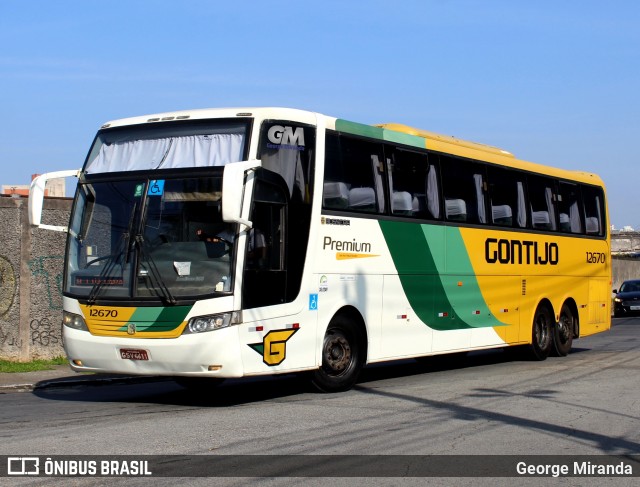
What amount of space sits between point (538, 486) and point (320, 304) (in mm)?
5482

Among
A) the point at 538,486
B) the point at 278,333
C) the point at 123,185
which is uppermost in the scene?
the point at 123,185

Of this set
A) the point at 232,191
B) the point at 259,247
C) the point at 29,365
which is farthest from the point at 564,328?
the point at 232,191

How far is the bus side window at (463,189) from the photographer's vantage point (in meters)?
15.5

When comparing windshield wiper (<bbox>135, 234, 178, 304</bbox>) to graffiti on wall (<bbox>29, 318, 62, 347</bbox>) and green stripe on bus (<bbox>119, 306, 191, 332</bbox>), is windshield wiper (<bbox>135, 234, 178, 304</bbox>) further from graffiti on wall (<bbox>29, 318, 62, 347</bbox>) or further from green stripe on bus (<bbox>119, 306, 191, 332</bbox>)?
graffiti on wall (<bbox>29, 318, 62, 347</bbox>)

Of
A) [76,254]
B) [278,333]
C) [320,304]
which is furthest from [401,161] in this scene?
[76,254]

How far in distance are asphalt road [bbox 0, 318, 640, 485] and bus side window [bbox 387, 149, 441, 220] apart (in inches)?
102

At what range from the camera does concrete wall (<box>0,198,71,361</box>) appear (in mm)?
17422

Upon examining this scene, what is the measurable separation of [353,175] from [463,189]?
3.39 m

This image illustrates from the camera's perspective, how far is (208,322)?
35.9 feet

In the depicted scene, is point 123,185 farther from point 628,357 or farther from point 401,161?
point 628,357

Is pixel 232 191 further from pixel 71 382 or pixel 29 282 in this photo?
pixel 29 282

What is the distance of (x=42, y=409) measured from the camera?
38.6ft

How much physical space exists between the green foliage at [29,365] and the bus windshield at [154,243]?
17.8 feet

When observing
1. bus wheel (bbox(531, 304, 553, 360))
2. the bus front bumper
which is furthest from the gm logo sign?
bus wheel (bbox(531, 304, 553, 360))
